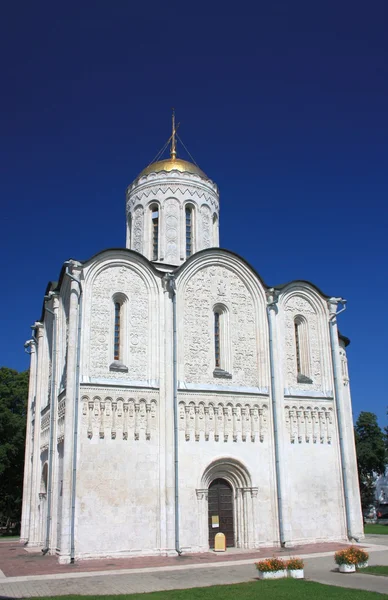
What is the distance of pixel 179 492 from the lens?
18016 mm

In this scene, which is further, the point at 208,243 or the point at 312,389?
the point at 208,243

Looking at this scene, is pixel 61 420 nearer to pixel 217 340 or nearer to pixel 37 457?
pixel 37 457

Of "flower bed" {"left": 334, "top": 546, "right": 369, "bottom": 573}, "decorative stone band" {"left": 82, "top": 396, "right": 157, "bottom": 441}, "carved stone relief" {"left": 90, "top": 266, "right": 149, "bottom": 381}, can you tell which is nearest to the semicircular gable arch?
"carved stone relief" {"left": 90, "top": 266, "right": 149, "bottom": 381}

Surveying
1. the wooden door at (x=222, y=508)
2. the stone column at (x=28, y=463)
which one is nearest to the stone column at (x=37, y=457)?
the stone column at (x=28, y=463)

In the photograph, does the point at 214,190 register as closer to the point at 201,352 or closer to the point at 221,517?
the point at 201,352

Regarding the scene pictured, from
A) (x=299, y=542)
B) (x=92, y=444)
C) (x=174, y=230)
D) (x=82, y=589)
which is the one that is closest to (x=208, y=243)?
(x=174, y=230)

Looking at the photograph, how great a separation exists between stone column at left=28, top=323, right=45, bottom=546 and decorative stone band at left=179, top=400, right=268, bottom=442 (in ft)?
22.8

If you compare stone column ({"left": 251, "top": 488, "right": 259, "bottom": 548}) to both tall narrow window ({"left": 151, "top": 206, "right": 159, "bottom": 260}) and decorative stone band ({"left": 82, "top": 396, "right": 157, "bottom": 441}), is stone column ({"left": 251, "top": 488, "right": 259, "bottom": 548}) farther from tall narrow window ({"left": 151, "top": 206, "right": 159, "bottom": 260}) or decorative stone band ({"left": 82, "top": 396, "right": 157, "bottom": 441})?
tall narrow window ({"left": 151, "top": 206, "right": 159, "bottom": 260})

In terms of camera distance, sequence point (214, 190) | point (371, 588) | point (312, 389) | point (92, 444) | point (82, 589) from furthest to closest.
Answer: point (214, 190), point (312, 389), point (92, 444), point (82, 589), point (371, 588)

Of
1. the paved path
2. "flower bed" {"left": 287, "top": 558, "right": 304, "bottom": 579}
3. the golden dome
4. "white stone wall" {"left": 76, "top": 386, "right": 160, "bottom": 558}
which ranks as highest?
the golden dome

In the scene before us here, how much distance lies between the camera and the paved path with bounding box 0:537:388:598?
11.7 meters

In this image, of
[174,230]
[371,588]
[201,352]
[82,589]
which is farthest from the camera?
[174,230]

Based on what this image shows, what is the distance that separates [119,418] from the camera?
1802 cm

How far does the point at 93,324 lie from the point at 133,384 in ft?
7.87
